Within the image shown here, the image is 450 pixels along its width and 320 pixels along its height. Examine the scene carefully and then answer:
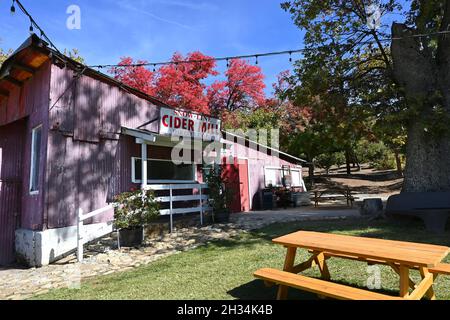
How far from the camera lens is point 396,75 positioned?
28.5 ft

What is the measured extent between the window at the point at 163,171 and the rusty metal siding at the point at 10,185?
2877 millimetres

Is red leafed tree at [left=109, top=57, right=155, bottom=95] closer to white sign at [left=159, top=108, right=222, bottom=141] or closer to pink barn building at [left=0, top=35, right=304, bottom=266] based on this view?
pink barn building at [left=0, top=35, right=304, bottom=266]

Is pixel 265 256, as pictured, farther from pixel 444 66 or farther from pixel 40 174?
pixel 444 66

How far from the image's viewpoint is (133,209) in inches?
282

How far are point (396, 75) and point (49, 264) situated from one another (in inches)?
387

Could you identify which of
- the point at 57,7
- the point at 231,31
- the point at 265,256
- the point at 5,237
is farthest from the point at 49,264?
the point at 231,31

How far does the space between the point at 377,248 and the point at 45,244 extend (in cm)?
623

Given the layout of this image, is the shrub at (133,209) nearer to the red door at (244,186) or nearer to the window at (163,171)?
the window at (163,171)

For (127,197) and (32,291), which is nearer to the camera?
(32,291)

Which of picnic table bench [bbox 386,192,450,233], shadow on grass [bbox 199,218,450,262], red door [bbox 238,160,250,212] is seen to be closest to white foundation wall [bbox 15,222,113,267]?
shadow on grass [bbox 199,218,450,262]

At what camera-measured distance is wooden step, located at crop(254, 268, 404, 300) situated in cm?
261

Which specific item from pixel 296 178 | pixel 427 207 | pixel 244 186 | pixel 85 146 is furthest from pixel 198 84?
pixel 427 207

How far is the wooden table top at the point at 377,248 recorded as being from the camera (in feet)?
9.04

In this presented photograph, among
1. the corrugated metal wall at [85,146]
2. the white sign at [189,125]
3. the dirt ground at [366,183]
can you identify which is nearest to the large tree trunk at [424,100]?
the white sign at [189,125]
